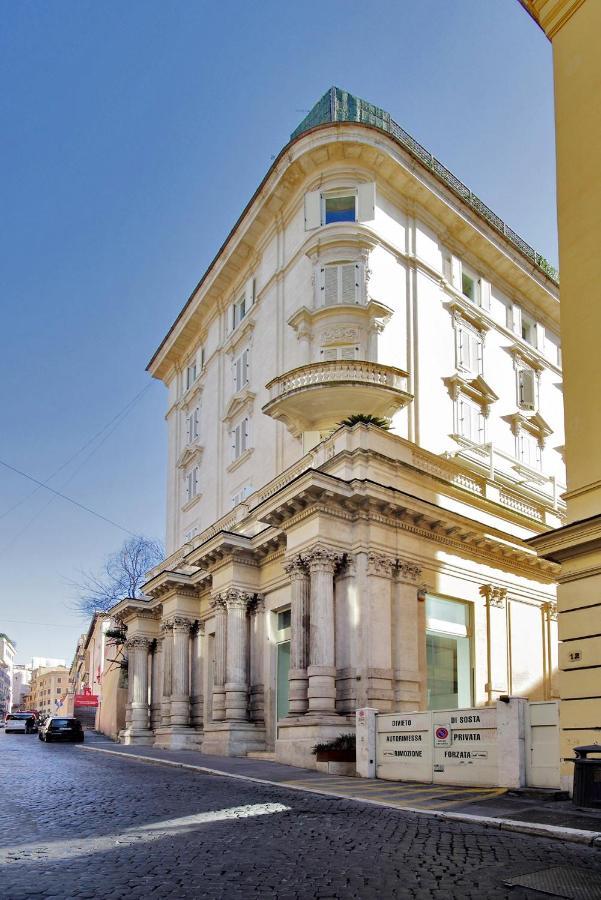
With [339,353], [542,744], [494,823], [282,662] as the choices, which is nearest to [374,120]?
[339,353]

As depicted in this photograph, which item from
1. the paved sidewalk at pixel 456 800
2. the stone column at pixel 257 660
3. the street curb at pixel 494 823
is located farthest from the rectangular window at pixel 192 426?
the street curb at pixel 494 823

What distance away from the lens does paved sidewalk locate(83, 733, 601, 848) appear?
10.3 meters

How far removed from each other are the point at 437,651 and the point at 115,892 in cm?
1858

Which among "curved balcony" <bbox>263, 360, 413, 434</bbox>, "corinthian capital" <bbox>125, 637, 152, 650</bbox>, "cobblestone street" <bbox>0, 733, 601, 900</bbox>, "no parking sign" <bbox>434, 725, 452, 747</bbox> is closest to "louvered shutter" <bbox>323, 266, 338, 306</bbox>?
"curved balcony" <bbox>263, 360, 413, 434</bbox>

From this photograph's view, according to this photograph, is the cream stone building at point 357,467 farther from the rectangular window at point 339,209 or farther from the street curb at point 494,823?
the street curb at point 494,823

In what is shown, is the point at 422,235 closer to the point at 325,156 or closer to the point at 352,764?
the point at 325,156

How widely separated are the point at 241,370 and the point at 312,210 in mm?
7328

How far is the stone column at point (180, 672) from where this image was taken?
3034cm

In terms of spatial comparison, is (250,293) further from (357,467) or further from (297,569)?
(297,569)

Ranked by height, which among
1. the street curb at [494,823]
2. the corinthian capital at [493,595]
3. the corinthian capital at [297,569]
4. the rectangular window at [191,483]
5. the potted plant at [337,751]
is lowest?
the potted plant at [337,751]

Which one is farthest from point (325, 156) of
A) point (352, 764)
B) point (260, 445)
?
point (352, 764)

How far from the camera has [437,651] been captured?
24328 mm

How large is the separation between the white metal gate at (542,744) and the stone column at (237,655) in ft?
41.9

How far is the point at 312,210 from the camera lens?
93.1ft
